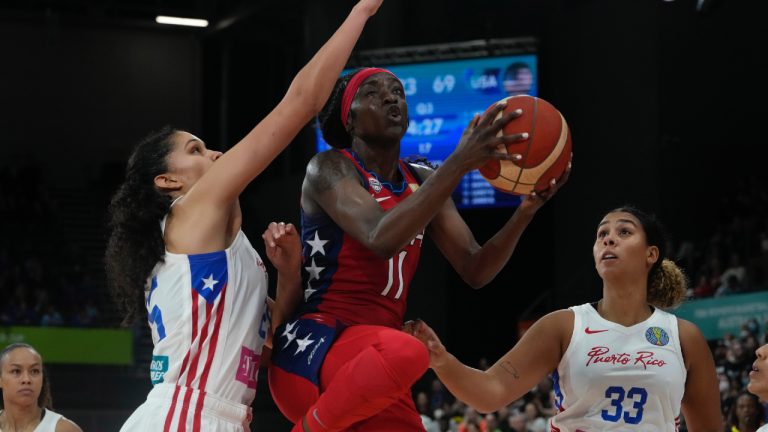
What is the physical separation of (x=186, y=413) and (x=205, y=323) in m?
0.28

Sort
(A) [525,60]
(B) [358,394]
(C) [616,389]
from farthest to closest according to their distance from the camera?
(A) [525,60] < (C) [616,389] < (B) [358,394]

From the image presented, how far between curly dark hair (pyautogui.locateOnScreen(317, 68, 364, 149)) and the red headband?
0.03m

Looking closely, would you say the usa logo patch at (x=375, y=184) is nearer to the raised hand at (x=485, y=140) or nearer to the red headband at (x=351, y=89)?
the red headband at (x=351, y=89)

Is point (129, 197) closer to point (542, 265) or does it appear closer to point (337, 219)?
point (337, 219)

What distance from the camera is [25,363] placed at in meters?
5.76

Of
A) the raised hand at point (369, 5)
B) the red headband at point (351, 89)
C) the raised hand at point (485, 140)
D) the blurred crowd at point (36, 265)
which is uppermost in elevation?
the raised hand at point (369, 5)

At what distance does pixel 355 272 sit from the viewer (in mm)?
3500

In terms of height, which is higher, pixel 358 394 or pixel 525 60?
pixel 525 60

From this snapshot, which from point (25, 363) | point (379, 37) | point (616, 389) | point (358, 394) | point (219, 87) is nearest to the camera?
point (358, 394)

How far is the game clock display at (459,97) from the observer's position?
15.9m

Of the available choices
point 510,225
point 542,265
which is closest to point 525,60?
point 542,265

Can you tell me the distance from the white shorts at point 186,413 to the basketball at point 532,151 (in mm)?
1137

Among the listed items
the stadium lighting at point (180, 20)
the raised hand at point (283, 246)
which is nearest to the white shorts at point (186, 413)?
the raised hand at point (283, 246)

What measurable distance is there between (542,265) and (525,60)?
4625 mm
